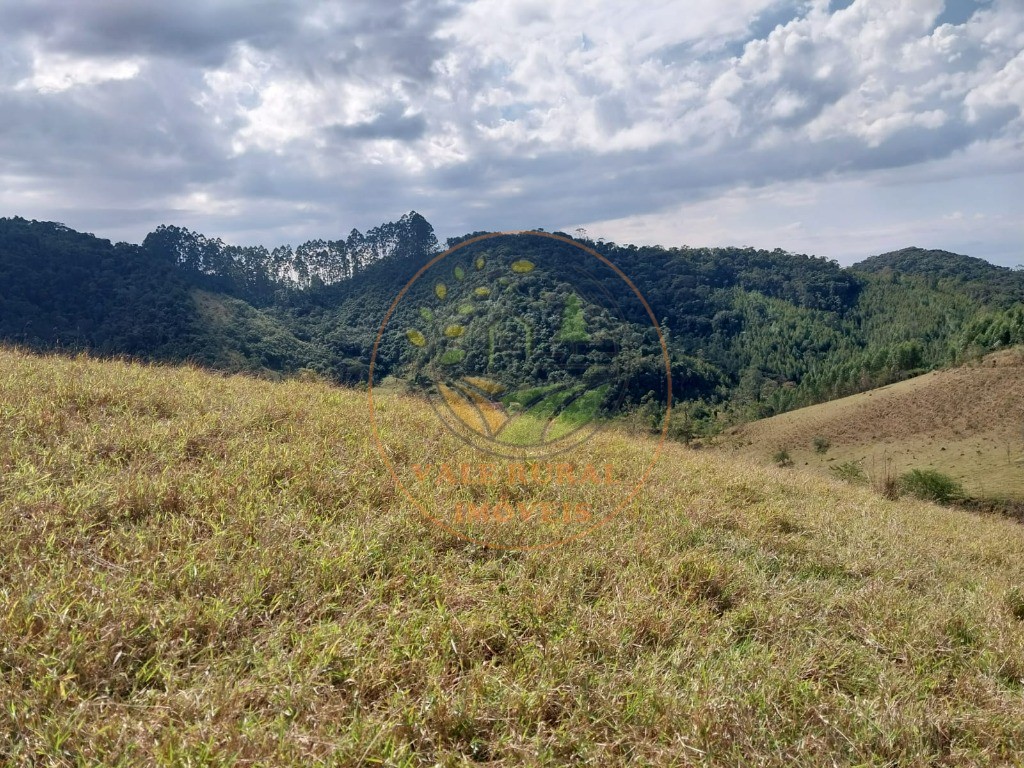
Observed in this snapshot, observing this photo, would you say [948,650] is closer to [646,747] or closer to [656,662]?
[656,662]

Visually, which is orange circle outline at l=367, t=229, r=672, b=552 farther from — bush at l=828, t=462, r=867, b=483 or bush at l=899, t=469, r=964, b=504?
bush at l=899, t=469, r=964, b=504

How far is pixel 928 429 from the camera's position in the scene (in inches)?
1734

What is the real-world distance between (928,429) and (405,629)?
5276cm

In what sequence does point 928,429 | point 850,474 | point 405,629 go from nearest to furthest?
1. point 405,629
2. point 850,474
3. point 928,429

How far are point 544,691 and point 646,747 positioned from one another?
1.34 ft

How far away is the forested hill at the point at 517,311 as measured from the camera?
4836mm

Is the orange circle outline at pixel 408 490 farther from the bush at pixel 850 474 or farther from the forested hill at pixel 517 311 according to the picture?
the bush at pixel 850 474

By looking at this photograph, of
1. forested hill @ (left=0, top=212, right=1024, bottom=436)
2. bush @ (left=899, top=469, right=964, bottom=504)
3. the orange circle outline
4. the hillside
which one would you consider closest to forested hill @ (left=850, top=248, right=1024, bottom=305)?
forested hill @ (left=0, top=212, right=1024, bottom=436)

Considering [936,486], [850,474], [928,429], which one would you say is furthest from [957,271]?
[850,474]

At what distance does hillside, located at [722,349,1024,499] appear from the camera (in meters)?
37.0

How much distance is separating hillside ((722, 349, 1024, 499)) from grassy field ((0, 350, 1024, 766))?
35.3 m

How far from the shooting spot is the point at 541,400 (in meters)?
4.44

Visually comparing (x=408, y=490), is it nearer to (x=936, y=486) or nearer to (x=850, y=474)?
(x=850, y=474)

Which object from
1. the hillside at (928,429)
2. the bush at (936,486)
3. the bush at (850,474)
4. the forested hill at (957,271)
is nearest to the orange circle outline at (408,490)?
the bush at (850,474)
